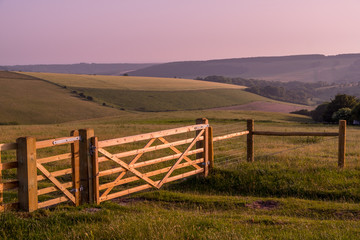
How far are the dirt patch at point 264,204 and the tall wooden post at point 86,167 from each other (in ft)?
11.8

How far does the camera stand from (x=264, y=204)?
9.20 m

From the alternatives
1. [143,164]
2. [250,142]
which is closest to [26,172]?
[143,164]

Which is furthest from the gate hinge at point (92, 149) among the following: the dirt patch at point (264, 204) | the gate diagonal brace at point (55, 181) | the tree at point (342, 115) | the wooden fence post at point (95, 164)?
the tree at point (342, 115)

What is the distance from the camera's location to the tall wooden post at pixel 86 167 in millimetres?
8336

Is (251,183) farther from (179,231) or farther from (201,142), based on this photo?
(179,231)

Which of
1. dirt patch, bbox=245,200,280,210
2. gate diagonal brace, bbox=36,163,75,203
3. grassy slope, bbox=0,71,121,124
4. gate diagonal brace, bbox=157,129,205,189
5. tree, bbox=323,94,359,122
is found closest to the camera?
gate diagonal brace, bbox=36,163,75,203

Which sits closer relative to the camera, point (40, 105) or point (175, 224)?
point (175, 224)

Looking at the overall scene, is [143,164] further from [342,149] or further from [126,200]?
[342,149]

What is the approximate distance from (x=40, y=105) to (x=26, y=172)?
2517 inches

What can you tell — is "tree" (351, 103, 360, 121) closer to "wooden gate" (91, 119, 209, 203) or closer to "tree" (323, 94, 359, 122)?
"tree" (323, 94, 359, 122)

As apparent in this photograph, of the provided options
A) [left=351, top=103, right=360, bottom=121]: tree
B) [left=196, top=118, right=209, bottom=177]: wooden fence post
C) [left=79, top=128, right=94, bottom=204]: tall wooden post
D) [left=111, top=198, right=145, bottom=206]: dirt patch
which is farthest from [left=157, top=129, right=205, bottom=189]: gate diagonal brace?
[left=351, top=103, right=360, bottom=121]: tree

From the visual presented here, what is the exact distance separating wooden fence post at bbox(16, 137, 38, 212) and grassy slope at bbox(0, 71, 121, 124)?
5351cm

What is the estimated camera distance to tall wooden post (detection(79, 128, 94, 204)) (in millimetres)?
8336

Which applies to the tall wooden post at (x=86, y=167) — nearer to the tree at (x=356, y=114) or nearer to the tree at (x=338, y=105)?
the tree at (x=356, y=114)
